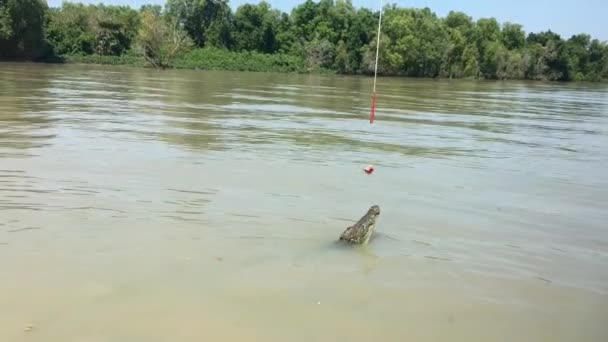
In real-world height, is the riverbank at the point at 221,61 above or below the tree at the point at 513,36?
below

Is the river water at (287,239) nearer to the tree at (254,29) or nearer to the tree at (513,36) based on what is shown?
the tree at (254,29)

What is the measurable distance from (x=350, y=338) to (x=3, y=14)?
188ft

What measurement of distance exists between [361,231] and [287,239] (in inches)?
30.5

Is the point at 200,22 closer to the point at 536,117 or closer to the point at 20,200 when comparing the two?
the point at 536,117

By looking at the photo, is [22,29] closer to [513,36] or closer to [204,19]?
[204,19]

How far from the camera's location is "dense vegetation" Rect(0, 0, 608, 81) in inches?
2368

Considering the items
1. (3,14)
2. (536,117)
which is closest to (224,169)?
(536,117)

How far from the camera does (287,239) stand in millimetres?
6164

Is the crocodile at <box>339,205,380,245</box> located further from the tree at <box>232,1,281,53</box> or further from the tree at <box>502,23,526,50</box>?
the tree at <box>502,23,526,50</box>

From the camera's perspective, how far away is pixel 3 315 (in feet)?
13.5

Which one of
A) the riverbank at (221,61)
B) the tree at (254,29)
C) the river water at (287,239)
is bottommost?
the river water at (287,239)

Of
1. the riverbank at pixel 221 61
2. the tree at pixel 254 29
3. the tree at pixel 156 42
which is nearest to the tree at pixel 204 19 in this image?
the tree at pixel 254 29

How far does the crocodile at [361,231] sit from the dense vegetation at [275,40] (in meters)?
55.0

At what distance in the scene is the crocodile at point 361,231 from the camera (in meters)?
6.10
